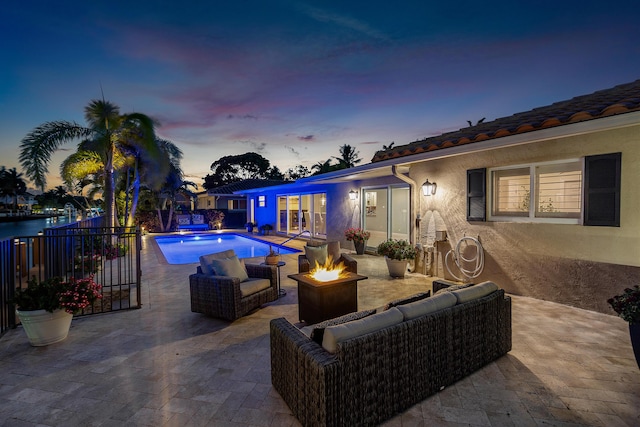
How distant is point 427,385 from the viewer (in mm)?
2475

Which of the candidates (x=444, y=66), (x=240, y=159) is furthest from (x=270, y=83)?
(x=240, y=159)

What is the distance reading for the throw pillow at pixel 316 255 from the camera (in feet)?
20.0

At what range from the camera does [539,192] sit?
5379 mm

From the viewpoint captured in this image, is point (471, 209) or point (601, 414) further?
point (471, 209)

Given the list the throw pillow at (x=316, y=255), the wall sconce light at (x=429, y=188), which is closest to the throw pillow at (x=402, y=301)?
the throw pillow at (x=316, y=255)

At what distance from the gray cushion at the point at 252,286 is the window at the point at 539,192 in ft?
14.8

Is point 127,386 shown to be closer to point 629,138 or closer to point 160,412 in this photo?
point 160,412

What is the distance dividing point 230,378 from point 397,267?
476cm

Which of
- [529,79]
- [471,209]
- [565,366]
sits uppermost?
[529,79]

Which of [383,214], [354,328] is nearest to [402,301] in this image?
[354,328]

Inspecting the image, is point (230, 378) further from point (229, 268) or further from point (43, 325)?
point (43, 325)

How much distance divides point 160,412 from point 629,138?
6399mm

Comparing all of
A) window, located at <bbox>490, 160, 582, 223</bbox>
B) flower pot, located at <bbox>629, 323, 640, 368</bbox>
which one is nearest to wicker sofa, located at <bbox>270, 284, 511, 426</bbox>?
flower pot, located at <bbox>629, 323, 640, 368</bbox>

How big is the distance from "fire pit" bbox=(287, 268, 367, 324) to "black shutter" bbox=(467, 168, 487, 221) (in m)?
3.12
